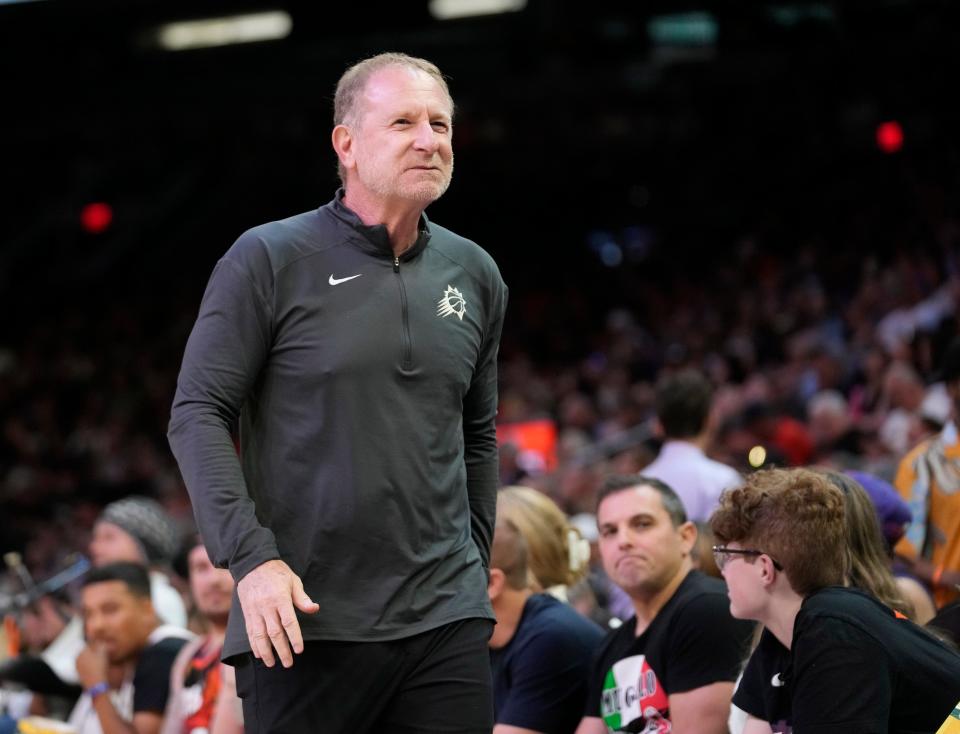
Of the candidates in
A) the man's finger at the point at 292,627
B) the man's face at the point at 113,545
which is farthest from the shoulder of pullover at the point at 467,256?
the man's face at the point at 113,545

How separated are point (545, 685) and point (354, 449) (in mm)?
1911

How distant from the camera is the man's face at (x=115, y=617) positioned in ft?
15.9

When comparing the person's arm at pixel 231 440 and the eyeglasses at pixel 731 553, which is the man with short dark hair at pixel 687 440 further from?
the person's arm at pixel 231 440

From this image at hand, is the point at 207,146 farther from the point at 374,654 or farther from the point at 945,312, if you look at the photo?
the point at 374,654

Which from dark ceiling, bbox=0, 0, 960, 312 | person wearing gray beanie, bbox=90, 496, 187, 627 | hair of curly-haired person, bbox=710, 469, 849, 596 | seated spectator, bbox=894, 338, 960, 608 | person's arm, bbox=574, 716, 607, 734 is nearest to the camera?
hair of curly-haired person, bbox=710, 469, 849, 596

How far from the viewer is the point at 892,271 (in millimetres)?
9812

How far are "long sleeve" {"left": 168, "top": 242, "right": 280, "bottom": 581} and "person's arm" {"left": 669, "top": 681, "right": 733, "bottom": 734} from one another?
63.6 inches

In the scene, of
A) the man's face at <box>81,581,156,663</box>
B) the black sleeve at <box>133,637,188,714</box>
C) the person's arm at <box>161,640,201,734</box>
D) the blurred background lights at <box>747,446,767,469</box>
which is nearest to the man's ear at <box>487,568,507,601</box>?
the blurred background lights at <box>747,446,767,469</box>

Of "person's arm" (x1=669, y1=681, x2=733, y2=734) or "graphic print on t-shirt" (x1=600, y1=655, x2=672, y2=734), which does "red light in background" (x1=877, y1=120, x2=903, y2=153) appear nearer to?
"graphic print on t-shirt" (x1=600, y1=655, x2=672, y2=734)

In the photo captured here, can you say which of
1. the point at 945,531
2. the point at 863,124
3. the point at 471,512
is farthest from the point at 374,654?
the point at 863,124

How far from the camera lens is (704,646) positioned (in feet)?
11.7

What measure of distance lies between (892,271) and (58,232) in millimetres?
12712

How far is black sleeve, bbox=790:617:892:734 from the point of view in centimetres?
260

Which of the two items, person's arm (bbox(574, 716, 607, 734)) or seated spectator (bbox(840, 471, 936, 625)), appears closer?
seated spectator (bbox(840, 471, 936, 625))
